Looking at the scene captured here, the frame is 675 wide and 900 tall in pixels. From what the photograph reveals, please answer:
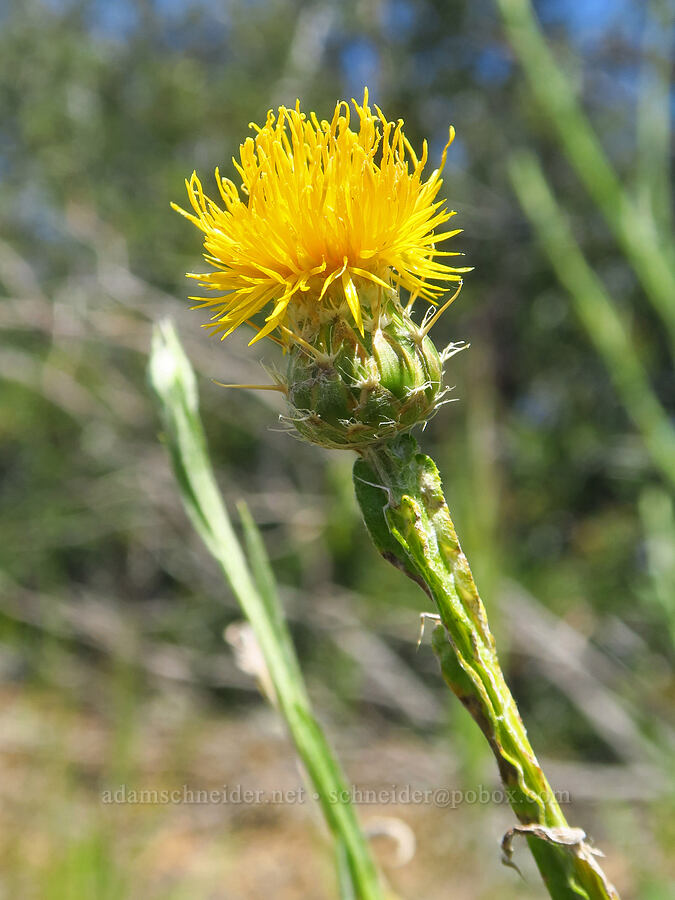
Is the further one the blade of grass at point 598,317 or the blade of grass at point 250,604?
the blade of grass at point 598,317

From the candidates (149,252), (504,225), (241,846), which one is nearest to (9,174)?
(149,252)

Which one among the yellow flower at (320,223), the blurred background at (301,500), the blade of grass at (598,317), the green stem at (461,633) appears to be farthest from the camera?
the blurred background at (301,500)

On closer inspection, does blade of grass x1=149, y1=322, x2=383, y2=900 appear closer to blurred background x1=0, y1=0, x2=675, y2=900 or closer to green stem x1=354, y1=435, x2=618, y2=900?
green stem x1=354, y1=435, x2=618, y2=900

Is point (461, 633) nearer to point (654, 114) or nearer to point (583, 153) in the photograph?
point (583, 153)

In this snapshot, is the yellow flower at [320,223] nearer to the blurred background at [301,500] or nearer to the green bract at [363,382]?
the green bract at [363,382]

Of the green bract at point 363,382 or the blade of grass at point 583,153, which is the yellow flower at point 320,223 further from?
the blade of grass at point 583,153

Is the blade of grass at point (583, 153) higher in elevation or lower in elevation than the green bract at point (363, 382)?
higher

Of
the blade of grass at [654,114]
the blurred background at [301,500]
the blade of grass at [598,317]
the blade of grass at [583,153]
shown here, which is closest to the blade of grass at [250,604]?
the blade of grass at [583,153]

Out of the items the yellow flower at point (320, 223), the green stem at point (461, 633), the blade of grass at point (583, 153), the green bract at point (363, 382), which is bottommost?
the green stem at point (461, 633)

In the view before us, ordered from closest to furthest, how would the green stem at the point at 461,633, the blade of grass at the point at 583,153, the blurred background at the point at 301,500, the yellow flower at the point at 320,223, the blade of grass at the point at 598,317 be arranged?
the green stem at the point at 461,633
the yellow flower at the point at 320,223
the blade of grass at the point at 583,153
the blade of grass at the point at 598,317
the blurred background at the point at 301,500

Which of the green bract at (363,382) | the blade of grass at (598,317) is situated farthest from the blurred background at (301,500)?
the green bract at (363,382)
